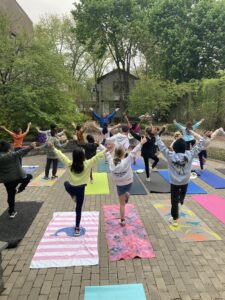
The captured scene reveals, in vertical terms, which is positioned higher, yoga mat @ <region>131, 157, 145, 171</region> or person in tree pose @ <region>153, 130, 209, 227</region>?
person in tree pose @ <region>153, 130, 209, 227</region>

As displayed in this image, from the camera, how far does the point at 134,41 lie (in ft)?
103

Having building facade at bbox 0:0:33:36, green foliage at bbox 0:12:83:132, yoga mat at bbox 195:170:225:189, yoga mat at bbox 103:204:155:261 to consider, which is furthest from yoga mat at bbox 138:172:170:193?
building facade at bbox 0:0:33:36

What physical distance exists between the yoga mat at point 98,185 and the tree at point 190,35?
2063cm

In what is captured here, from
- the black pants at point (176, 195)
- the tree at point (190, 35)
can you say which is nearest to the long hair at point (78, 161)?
the black pants at point (176, 195)

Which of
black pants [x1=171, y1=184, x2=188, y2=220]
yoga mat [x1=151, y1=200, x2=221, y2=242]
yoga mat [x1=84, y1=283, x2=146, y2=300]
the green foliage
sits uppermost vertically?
the green foliage

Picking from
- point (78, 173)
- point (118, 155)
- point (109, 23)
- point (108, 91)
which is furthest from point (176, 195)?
point (108, 91)

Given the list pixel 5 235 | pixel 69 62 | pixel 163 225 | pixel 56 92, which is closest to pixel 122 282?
pixel 163 225

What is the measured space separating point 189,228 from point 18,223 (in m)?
3.64

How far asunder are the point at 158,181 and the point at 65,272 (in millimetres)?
5831

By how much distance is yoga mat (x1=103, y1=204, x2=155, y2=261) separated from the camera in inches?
198

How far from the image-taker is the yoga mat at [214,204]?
6.88 m

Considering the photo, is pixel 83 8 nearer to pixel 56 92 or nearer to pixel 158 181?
pixel 56 92

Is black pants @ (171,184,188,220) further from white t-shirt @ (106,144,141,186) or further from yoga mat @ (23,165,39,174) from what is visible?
yoga mat @ (23,165,39,174)

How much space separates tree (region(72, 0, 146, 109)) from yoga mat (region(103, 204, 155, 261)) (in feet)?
87.2
